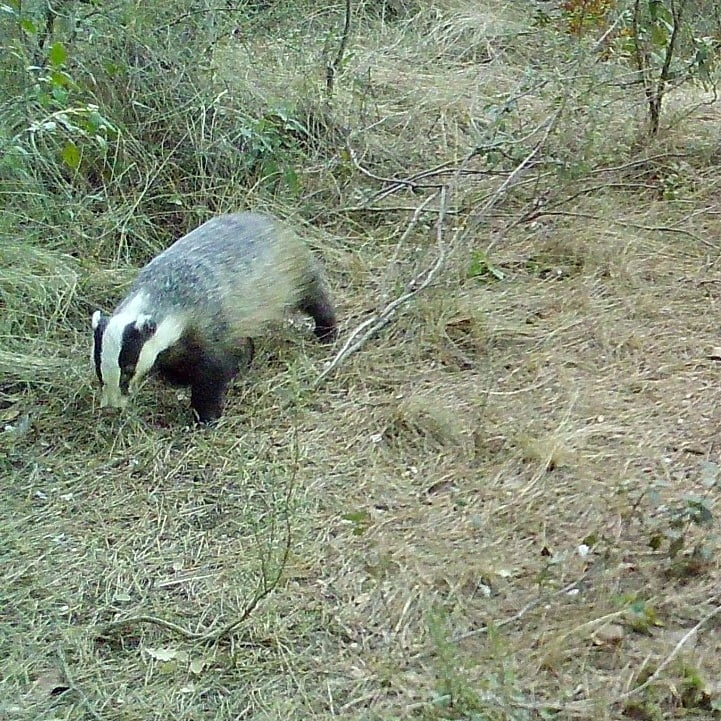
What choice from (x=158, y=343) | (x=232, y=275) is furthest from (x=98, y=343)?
(x=232, y=275)

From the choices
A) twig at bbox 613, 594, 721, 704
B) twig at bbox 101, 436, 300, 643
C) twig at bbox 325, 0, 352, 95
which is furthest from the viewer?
twig at bbox 325, 0, 352, 95

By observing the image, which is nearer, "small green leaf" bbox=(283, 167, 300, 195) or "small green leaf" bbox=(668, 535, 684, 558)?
"small green leaf" bbox=(668, 535, 684, 558)

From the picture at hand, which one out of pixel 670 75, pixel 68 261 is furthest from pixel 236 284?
pixel 670 75

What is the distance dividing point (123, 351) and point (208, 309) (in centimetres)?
48

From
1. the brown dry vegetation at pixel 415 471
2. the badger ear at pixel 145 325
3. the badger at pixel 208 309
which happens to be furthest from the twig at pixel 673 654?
the badger ear at pixel 145 325

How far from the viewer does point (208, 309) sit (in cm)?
420

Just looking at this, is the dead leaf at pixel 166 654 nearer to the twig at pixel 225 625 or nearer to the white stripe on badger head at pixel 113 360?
the twig at pixel 225 625

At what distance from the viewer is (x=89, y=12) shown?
230 inches

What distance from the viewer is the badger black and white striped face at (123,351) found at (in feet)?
12.6

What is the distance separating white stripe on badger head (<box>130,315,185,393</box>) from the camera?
3.89 metres

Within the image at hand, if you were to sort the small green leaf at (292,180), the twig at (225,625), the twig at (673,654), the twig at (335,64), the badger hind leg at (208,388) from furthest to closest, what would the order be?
the twig at (335,64)
the small green leaf at (292,180)
the badger hind leg at (208,388)
the twig at (225,625)
the twig at (673,654)

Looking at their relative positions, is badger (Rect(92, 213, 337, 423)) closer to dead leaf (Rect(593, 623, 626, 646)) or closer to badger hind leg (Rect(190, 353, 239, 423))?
badger hind leg (Rect(190, 353, 239, 423))

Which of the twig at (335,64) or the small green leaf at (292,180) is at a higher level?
the twig at (335,64)

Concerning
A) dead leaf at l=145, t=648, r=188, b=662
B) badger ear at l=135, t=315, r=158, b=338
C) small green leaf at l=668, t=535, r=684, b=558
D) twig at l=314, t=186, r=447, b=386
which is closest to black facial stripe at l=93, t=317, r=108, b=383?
badger ear at l=135, t=315, r=158, b=338
